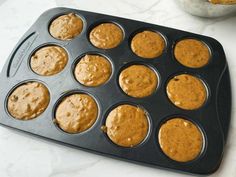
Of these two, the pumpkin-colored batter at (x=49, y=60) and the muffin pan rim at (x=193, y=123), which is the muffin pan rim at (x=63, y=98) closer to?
the pumpkin-colored batter at (x=49, y=60)

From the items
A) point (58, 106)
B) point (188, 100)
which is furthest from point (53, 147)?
point (188, 100)

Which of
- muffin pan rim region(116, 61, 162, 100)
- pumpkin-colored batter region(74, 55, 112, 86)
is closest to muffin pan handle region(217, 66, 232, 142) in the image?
muffin pan rim region(116, 61, 162, 100)

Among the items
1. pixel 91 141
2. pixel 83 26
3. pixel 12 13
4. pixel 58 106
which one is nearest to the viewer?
pixel 91 141

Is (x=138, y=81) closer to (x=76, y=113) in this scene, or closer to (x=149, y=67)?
(x=149, y=67)

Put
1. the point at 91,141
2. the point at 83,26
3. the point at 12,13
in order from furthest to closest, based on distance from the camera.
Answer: the point at 12,13 < the point at 83,26 < the point at 91,141

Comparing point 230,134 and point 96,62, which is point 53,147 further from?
point 230,134

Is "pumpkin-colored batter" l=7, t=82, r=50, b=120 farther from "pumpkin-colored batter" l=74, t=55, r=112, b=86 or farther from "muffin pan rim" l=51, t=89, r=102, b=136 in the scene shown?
"pumpkin-colored batter" l=74, t=55, r=112, b=86

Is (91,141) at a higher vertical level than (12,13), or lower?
lower
